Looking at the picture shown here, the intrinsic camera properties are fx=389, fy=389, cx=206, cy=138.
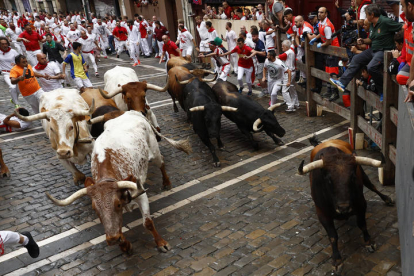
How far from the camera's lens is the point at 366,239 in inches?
206

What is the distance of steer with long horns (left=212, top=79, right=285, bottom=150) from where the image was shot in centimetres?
892

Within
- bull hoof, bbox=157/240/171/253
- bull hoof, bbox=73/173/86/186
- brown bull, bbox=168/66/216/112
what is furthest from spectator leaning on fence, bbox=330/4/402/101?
bull hoof, bbox=73/173/86/186

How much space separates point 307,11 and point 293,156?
9395 mm

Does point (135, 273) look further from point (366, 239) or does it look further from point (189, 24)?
point (189, 24)

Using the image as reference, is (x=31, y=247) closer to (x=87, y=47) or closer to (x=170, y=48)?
(x=170, y=48)

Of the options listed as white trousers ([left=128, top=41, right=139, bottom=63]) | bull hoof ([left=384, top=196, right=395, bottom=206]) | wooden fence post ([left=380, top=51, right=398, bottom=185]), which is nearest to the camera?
bull hoof ([left=384, top=196, right=395, bottom=206])

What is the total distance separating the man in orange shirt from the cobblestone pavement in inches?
88.6

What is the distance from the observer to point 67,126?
7.04 m

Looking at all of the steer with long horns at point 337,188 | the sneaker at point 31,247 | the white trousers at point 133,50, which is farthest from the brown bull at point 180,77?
the white trousers at point 133,50

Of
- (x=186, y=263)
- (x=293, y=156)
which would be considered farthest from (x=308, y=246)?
(x=293, y=156)

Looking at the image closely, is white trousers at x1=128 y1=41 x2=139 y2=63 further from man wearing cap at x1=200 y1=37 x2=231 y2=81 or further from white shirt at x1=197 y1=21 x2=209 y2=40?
man wearing cap at x1=200 y1=37 x2=231 y2=81

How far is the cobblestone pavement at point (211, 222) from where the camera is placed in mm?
5316

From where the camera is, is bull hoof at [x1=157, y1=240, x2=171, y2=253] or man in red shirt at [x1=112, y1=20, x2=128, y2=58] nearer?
bull hoof at [x1=157, y1=240, x2=171, y2=253]

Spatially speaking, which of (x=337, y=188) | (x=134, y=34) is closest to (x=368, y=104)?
(x=337, y=188)
